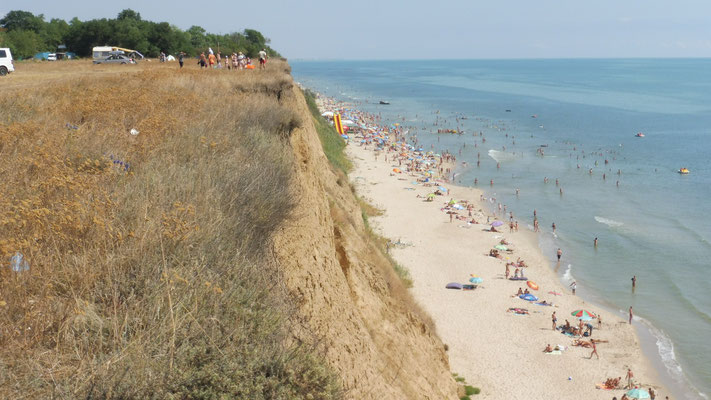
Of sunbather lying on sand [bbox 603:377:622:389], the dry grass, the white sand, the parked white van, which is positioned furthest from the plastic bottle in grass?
the parked white van

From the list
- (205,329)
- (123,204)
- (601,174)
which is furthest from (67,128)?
(601,174)

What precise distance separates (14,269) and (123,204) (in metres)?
1.40

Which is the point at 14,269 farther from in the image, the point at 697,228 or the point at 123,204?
the point at 697,228

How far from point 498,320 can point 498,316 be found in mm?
460

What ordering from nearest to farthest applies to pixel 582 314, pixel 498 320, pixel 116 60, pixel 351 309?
pixel 351 309 → pixel 582 314 → pixel 498 320 → pixel 116 60

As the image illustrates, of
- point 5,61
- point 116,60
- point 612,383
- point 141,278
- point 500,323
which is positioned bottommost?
point 612,383

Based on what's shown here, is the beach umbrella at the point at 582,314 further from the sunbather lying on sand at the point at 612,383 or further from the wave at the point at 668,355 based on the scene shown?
the sunbather lying on sand at the point at 612,383

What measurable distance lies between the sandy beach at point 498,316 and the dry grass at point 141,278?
47.9ft

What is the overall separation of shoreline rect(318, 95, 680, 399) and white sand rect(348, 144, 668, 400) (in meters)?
0.04

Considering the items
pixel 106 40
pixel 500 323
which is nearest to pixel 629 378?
pixel 500 323

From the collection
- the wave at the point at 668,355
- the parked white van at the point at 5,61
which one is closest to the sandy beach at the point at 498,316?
the wave at the point at 668,355

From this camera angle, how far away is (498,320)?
24812mm

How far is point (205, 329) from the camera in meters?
4.22

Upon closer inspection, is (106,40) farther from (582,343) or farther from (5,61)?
(582,343)
